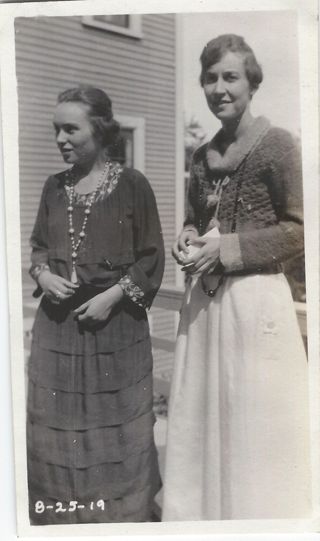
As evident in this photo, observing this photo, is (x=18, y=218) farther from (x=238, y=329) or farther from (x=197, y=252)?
(x=238, y=329)

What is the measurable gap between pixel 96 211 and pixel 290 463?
1.99 feet

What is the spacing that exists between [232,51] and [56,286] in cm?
54

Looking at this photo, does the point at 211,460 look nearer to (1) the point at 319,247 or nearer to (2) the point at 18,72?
(1) the point at 319,247

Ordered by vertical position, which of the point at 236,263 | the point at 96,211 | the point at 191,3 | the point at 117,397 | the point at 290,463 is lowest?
the point at 290,463

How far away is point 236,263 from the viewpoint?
101cm

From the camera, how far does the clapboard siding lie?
104cm

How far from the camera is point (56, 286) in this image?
1061 millimetres

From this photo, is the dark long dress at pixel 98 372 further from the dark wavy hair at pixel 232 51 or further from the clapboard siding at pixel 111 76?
the dark wavy hair at pixel 232 51

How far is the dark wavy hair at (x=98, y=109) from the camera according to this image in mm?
1035

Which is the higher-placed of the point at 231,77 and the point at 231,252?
the point at 231,77

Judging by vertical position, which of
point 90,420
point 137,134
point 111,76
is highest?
point 111,76

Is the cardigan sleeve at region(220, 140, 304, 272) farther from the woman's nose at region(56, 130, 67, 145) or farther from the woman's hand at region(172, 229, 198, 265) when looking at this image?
the woman's nose at region(56, 130, 67, 145)

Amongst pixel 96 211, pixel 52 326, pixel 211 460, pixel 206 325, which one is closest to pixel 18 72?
pixel 96 211

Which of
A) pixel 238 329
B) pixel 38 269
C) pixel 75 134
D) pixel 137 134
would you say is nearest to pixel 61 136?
pixel 75 134
